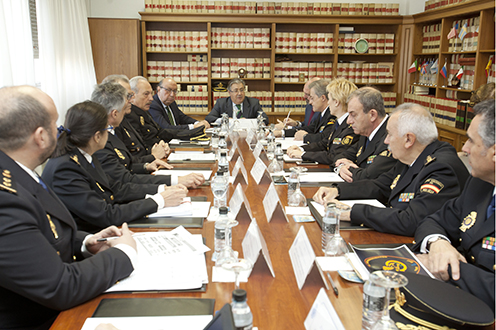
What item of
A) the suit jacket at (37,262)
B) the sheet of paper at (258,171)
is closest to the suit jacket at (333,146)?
the sheet of paper at (258,171)

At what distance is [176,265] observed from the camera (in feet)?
5.15

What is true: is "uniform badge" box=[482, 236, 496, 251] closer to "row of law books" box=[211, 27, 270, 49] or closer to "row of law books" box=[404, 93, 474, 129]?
"row of law books" box=[404, 93, 474, 129]

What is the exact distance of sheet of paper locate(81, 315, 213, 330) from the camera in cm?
122

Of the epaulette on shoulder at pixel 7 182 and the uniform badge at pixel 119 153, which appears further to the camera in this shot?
the uniform badge at pixel 119 153

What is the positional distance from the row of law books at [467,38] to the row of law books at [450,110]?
717 millimetres

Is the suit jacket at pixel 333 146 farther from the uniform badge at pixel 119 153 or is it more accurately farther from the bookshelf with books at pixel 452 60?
the bookshelf with books at pixel 452 60

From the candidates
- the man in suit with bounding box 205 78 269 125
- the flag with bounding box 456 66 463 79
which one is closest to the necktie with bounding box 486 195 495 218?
the man in suit with bounding box 205 78 269 125

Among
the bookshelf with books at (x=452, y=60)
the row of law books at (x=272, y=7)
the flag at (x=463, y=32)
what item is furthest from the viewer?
the row of law books at (x=272, y=7)

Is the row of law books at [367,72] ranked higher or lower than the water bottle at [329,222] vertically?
higher

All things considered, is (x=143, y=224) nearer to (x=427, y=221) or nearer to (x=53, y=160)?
(x=53, y=160)

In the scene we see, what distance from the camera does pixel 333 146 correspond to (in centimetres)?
385

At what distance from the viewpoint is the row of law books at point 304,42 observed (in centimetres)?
736

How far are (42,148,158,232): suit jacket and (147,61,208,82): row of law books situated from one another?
17.7ft

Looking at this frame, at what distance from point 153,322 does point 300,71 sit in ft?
22.0
